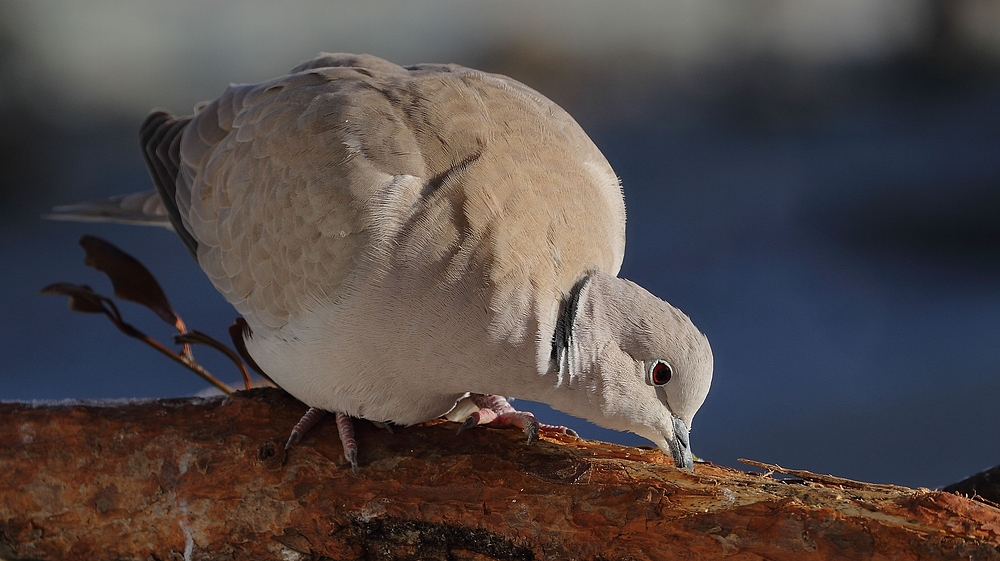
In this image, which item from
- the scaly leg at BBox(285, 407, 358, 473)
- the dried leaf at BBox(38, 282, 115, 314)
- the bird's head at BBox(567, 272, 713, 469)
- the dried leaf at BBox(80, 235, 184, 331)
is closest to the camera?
the bird's head at BBox(567, 272, 713, 469)

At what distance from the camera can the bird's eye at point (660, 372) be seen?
6.91ft

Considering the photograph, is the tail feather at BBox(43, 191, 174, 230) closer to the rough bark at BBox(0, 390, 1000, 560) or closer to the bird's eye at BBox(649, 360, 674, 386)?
the rough bark at BBox(0, 390, 1000, 560)

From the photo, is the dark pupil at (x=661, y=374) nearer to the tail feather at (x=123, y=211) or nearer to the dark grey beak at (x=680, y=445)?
the dark grey beak at (x=680, y=445)

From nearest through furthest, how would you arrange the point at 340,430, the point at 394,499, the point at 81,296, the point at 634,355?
the point at 634,355 < the point at 394,499 < the point at 340,430 < the point at 81,296

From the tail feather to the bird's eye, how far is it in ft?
6.48

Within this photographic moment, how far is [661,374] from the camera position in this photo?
2119 millimetres

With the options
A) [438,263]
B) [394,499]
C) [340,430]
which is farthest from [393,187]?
[394,499]

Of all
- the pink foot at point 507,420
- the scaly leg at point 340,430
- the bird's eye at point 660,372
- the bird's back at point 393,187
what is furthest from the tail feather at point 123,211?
the bird's eye at point 660,372

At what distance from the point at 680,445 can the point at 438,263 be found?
30.3 inches

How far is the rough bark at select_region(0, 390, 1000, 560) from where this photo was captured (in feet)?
6.09

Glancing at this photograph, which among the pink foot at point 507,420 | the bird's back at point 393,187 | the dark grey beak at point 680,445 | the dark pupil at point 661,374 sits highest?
the bird's back at point 393,187

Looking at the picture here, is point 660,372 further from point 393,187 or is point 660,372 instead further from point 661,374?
point 393,187

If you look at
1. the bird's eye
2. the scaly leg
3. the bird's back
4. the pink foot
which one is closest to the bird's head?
the bird's eye

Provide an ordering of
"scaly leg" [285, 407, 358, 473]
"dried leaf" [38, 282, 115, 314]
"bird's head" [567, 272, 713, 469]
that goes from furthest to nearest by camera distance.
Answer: "dried leaf" [38, 282, 115, 314]
"scaly leg" [285, 407, 358, 473]
"bird's head" [567, 272, 713, 469]
